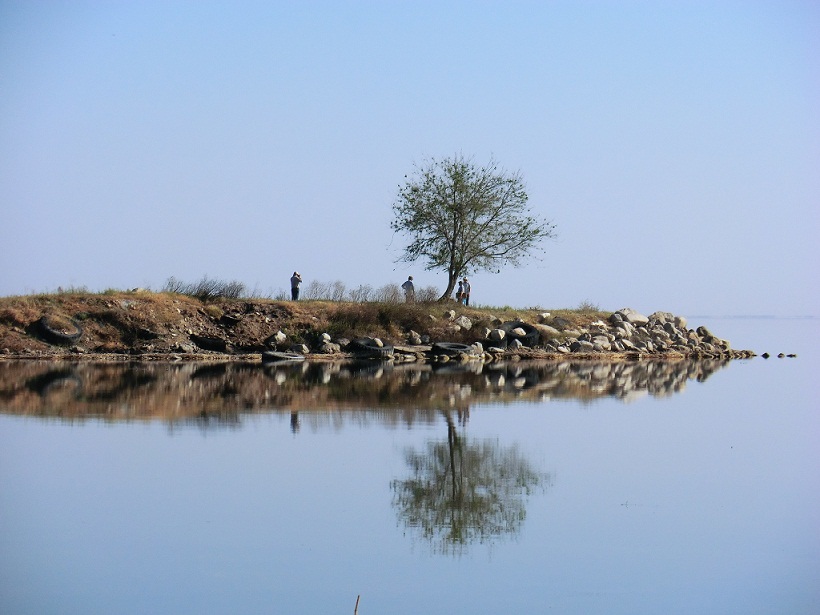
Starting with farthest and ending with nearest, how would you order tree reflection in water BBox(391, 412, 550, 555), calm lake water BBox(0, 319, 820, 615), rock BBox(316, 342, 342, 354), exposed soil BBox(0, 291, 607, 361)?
rock BBox(316, 342, 342, 354), exposed soil BBox(0, 291, 607, 361), tree reflection in water BBox(391, 412, 550, 555), calm lake water BBox(0, 319, 820, 615)

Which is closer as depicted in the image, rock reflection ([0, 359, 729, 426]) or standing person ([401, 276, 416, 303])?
rock reflection ([0, 359, 729, 426])

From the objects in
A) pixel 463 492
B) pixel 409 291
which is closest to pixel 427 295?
pixel 409 291

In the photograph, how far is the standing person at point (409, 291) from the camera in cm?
4422

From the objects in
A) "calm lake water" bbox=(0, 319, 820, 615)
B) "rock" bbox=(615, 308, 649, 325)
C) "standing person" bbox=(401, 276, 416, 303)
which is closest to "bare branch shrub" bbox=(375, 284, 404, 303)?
"standing person" bbox=(401, 276, 416, 303)

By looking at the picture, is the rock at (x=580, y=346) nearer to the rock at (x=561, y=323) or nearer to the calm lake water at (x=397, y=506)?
the rock at (x=561, y=323)

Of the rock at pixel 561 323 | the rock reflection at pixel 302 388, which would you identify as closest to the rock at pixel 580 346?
the rock at pixel 561 323

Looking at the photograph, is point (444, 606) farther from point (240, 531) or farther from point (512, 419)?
point (512, 419)

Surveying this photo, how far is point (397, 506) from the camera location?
11.7 m

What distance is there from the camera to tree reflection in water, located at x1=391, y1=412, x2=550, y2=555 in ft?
35.1

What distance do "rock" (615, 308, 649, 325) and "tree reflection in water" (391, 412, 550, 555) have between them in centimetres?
3422

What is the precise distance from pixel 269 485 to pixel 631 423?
31.8 feet

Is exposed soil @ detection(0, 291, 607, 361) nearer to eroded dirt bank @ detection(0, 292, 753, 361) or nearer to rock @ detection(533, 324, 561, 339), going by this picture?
eroded dirt bank @ detection(0, 292, 753, 361)

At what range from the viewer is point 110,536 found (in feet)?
33.0

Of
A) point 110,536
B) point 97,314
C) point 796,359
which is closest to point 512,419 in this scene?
point 110,536
